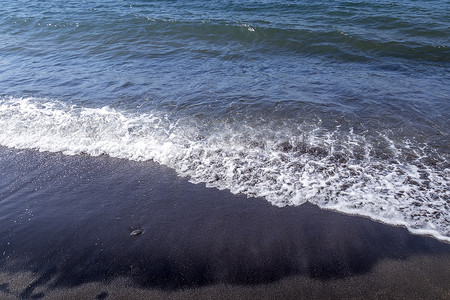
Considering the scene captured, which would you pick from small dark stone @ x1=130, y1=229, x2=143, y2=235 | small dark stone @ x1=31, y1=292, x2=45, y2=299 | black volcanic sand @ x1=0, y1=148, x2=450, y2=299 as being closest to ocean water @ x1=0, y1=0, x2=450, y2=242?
black volcanic sand @ x1=0, y1=148, x2=450, y2=299

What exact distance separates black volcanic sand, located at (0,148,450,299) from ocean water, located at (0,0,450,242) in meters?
0.47

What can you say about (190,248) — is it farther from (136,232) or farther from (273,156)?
(273,156)

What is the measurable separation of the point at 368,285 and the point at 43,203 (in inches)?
200

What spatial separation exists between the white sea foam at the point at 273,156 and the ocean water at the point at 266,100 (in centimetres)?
3

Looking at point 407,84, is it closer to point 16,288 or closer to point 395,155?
point 395,155

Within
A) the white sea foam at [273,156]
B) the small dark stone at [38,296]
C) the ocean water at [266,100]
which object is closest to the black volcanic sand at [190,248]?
the small dark stone at [38,296]

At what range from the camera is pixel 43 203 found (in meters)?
5.21

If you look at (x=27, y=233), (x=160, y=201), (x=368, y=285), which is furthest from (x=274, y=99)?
(x=27, y=233)

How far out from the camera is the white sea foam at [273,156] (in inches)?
193

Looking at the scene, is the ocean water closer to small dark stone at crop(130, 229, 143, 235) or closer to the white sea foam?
the white sea foam

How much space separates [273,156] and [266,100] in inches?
103

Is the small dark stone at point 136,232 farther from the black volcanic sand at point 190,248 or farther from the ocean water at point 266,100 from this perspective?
the ocean water at point 266,100

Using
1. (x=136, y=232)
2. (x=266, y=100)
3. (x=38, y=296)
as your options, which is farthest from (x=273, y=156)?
(x=38, y=296)

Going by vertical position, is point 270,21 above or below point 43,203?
above
